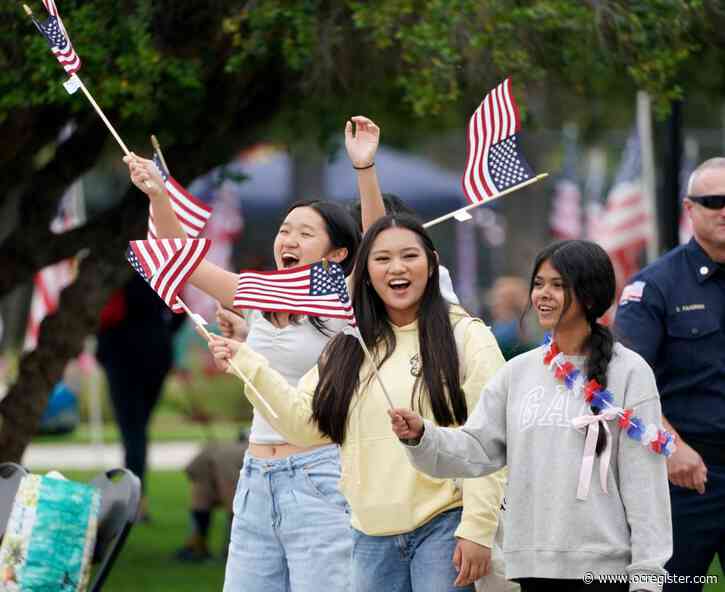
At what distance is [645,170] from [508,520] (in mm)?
7992

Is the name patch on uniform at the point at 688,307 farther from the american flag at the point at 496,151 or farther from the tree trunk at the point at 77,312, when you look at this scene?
the tree trunk at the point at 77,312

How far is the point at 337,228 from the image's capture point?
5.68 m

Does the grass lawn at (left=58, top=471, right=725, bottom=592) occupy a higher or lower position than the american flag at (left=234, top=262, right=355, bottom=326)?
lower

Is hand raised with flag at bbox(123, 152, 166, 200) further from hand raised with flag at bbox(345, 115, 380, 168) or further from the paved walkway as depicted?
the paved walkway

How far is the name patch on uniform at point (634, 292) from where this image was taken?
595cm

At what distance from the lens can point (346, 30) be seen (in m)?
7.95

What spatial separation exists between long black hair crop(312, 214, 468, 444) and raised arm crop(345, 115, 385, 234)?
2.33 feet

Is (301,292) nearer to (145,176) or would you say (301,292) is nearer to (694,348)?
(145,176)

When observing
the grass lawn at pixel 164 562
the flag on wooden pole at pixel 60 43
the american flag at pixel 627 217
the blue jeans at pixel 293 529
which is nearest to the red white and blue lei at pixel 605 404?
the blue jeans at pixel 293 529

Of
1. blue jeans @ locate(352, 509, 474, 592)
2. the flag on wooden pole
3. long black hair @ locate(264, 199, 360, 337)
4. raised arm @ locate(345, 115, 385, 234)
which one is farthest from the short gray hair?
the flag on wooden pole

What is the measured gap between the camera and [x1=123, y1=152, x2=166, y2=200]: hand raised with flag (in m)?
5.83

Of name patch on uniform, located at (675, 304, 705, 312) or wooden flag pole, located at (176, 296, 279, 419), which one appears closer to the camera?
wooden flag pole, located at (176, 296, 279, 419)

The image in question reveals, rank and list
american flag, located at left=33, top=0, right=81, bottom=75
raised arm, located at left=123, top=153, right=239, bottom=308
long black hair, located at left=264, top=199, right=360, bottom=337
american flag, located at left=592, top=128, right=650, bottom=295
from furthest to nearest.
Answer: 1. american flag, located at left=592, top=128, right=650, bottom=295
2. american flag, located at left=33, top=0, right=81, bottom=75
3. raised arm, located at left=123, top=153, right=239, bottom=308
4. long black hair, located at left=264, top=199, right=360, bottom=337

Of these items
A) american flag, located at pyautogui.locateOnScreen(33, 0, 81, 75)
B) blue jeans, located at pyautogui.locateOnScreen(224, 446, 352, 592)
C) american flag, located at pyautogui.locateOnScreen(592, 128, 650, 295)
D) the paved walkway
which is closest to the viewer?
blue jeans, located at pyautogui.locateOnScreen(224, 446, 352, 592)
